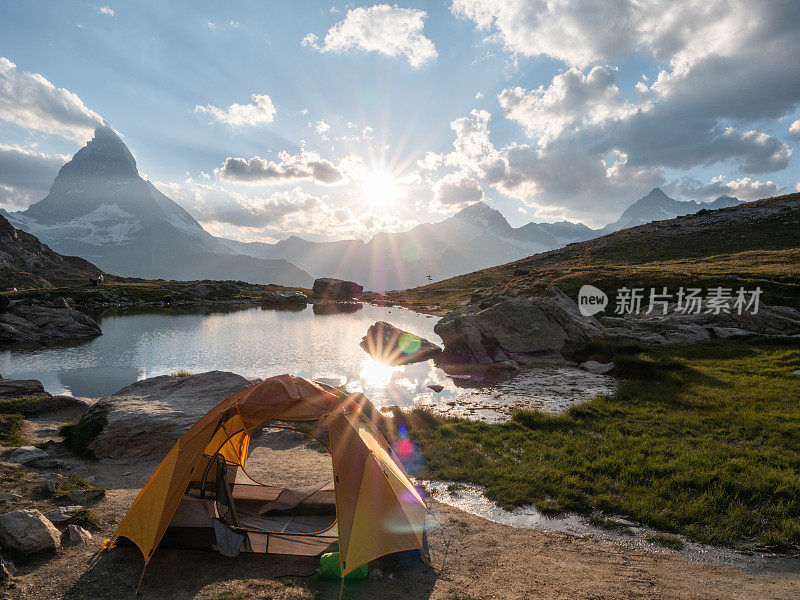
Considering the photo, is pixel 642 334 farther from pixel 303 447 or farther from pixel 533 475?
pixel 303 447

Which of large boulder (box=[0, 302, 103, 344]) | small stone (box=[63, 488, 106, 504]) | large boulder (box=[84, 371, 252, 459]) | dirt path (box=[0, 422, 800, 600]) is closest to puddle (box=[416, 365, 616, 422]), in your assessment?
dirt path (box=[0, 422, 800, 600])

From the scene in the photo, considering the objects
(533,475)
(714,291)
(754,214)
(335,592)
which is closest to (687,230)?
(754,214)

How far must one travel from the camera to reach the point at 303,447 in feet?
53.6

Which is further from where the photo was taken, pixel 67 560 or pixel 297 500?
pixel 297 500

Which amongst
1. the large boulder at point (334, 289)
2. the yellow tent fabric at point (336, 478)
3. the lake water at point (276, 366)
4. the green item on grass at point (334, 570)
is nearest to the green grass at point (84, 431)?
the yellow tent fabric at point (336, 478)

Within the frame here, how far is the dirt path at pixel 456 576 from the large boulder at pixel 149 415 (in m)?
4.99

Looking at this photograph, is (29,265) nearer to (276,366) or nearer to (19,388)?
(276,366)

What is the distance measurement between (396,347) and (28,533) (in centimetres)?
3462

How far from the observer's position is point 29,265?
10781cm

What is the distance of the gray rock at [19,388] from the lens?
20.8m

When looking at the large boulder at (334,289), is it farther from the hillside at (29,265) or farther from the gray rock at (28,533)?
the gray rock at (28,533)

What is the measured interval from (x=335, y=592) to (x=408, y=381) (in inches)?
842

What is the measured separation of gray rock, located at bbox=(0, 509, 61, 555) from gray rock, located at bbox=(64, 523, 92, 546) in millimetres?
251

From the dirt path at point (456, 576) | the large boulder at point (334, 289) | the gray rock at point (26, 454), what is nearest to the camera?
the dirt path at point (456, 576)
